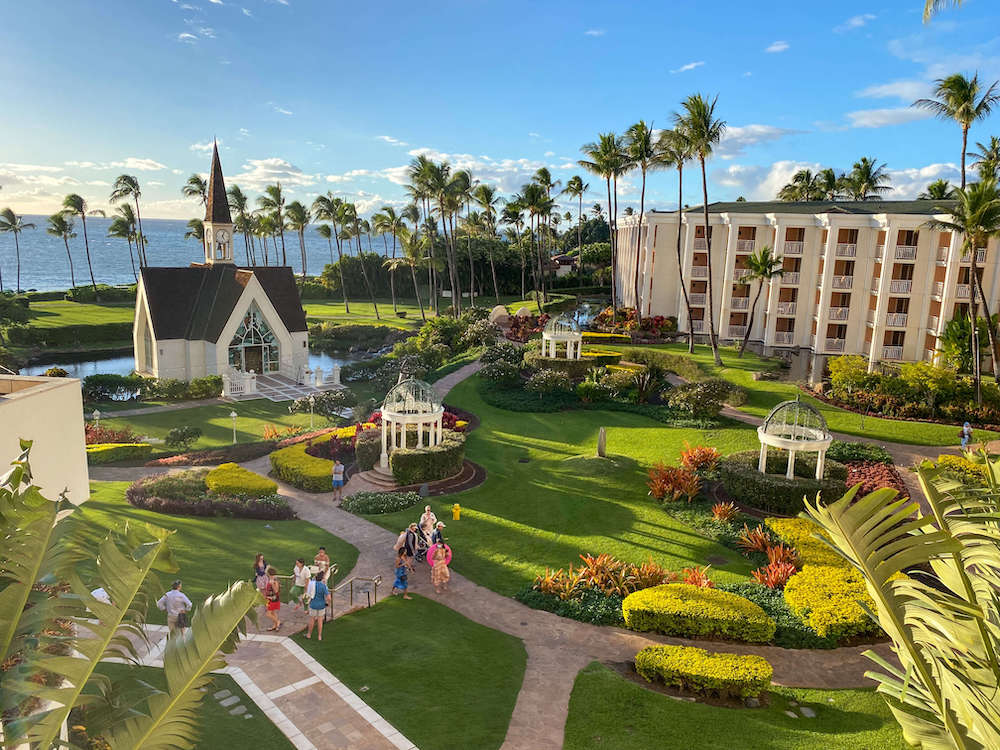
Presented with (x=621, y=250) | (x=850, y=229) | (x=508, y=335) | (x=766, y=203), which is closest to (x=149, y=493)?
(x=508, y=335)

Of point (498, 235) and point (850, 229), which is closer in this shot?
point (850, 229)

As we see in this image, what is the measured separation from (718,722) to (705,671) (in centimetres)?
107

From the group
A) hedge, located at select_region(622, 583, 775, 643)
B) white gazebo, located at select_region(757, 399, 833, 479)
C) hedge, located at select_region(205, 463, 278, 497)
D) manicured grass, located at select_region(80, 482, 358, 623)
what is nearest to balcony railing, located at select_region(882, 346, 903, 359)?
white gazebo, located at select_region(757, 399, 833, 479)

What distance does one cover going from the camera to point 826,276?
145ft

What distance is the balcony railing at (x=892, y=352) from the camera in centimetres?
4250

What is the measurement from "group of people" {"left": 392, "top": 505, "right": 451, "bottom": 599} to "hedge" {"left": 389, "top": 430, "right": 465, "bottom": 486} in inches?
238

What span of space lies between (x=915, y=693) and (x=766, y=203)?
5342 centimetres

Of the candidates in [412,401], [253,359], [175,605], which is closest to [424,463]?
[412,401]

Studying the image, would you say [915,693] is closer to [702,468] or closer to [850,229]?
[702,468]

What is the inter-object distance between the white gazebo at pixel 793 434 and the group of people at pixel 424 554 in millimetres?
11631

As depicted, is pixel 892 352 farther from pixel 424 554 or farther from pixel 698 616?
pixel 424 554

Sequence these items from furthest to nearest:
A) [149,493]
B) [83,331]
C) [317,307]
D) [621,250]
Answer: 1. [317,307]
2. [621,250]
3. [83,331]
4. [149,493]

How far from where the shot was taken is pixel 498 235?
322 ft

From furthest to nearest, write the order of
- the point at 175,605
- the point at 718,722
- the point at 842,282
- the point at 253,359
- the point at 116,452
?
1. the point at 253,359
2. the point at 842,282
3. the point at 116,452
4. the point at 175,605
5. the point at 718,722
